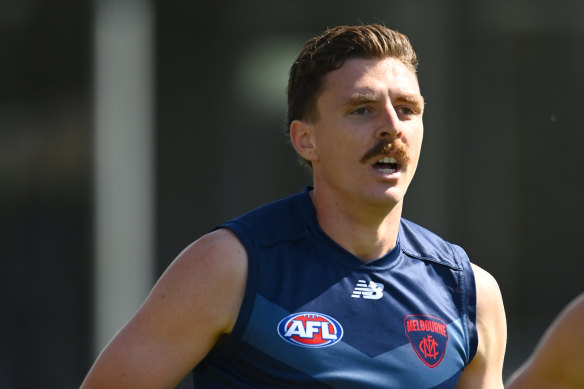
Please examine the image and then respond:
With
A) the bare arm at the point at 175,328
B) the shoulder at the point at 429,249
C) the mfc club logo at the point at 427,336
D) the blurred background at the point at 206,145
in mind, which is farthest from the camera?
the blurred background at the point at 206,145

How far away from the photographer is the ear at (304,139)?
3.64 meters

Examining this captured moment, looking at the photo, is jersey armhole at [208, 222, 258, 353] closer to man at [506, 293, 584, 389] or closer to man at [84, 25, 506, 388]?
man at [84, 25, 506, 388]

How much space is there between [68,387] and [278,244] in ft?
14.7

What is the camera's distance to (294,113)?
3729 mm

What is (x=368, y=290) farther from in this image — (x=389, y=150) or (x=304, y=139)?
(x=304, y=139)

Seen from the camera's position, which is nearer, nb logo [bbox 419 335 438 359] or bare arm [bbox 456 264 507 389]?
nb logo [bbox 419 335 438 359]

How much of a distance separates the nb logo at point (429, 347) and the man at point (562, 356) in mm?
557

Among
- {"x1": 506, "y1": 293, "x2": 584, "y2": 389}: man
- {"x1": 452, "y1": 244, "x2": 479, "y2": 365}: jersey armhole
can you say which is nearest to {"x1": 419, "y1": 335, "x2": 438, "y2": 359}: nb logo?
{"x1": 452, "y1": 244, "x2": 479, "y2": 365}: jersey armhole

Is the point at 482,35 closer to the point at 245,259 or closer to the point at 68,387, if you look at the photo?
the point at 68,387

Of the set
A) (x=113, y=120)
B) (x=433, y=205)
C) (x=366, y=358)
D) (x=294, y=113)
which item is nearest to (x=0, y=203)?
(x=113, y=120)

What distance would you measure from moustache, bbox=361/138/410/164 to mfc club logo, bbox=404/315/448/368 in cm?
51

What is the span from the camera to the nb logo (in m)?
3.44

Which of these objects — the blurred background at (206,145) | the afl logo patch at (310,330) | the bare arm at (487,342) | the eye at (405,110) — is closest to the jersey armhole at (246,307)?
the afl logo patch at (310,330)

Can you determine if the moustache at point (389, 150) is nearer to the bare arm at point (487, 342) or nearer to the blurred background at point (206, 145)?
the bare arm at point (487, 342)
